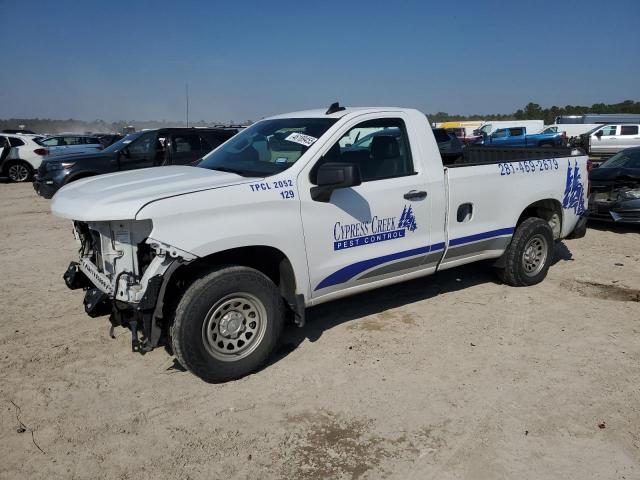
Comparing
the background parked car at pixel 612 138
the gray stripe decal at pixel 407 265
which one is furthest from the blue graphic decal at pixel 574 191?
the background parked car at pixel 612 138

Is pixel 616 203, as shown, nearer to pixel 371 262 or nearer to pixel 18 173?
pixel 371 262

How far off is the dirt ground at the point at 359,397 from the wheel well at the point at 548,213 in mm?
883

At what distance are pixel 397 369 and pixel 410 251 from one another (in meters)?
1.08

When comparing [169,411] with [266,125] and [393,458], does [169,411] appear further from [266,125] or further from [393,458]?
[266,125]

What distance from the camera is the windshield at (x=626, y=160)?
9.27 meters

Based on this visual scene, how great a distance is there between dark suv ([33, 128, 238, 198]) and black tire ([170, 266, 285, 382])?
8.02 meters

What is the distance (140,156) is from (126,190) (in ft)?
27.3

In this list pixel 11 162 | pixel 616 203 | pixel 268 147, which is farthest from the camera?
pixel 11 162

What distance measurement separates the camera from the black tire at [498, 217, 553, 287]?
5523 millimetres

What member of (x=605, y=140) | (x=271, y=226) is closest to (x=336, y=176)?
(x=271, y=226)

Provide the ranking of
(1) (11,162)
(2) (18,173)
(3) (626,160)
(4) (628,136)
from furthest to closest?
(4) (628,136) → (2) (18,173) → (1) (11,162) → (3) (626,160)

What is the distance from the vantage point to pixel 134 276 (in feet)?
11.5

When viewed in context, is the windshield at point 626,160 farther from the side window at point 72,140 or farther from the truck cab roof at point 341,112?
the side window at point 72,140

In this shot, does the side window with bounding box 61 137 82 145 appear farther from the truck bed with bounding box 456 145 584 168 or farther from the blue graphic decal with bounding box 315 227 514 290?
the blue graphic decal with bounding box 315 227 514 290
